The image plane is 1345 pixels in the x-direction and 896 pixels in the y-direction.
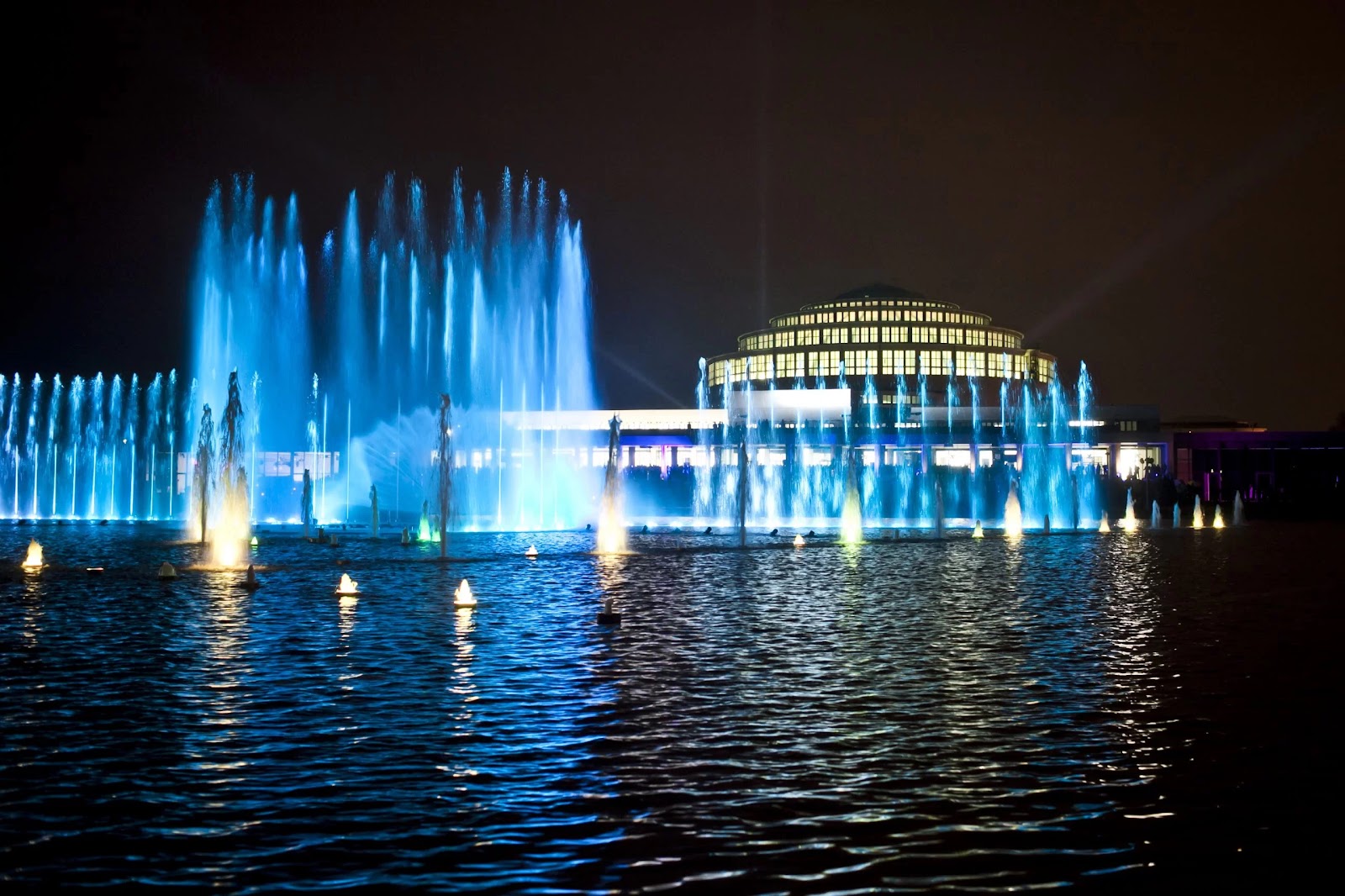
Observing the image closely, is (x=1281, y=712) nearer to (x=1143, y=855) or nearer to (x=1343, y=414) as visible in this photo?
(x=1143, y=855)

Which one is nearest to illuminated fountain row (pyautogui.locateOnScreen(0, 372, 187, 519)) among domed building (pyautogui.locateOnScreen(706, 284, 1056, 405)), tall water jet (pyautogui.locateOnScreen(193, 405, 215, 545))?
tall water jet (pyautogui.locateOnScreen(193, 405, 215, 545))

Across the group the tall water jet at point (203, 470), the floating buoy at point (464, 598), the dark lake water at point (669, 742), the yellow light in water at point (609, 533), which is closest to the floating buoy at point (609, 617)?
the dark lake water at point (669, 742)

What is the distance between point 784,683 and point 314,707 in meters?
4.15

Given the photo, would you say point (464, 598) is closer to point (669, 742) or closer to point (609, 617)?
point (609, 617)

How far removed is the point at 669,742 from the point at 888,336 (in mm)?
133665

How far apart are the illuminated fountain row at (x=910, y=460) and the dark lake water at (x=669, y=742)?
20.5m

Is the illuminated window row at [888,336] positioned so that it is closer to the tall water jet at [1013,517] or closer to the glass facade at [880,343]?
the glass facade at [880,343]

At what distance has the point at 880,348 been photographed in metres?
140

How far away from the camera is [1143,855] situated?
706 centimetres

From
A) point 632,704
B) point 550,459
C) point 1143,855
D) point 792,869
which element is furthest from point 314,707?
point 550,459

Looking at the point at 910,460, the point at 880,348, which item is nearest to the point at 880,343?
the point at 880,348

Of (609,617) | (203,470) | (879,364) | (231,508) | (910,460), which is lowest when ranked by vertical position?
(609,617)

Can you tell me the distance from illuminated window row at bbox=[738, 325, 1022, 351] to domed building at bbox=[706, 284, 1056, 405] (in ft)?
0.28

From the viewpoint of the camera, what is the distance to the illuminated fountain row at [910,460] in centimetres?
6381
